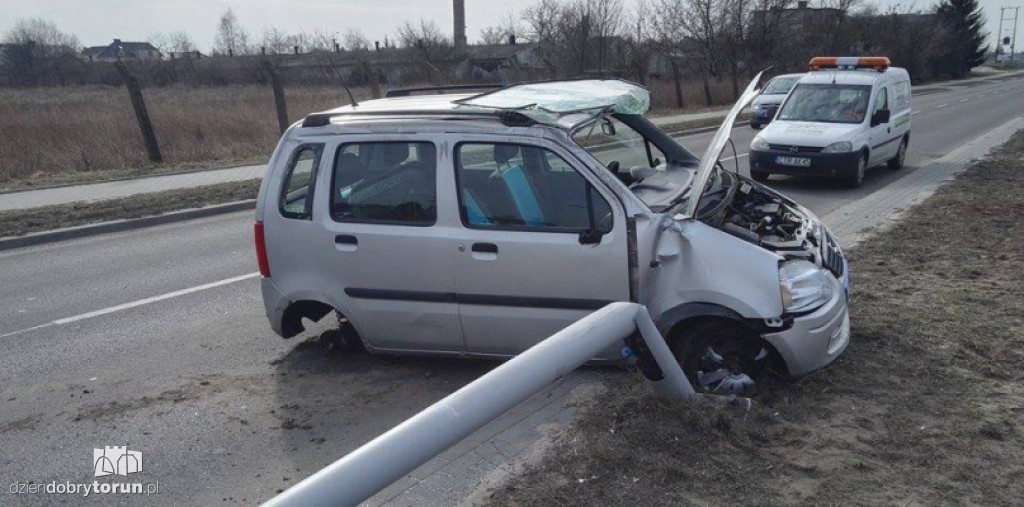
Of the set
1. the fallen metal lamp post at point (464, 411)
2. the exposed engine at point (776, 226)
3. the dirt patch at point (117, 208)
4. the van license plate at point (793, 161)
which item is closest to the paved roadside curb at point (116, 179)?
the dirt patch at point (117, 208)

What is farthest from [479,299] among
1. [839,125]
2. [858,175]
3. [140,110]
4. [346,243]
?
[140,110]

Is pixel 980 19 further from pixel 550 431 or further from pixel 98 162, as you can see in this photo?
pixel 550 431

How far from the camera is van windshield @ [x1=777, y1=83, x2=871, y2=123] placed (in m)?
14.2

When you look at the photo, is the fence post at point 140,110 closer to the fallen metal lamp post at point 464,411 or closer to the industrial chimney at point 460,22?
the fallen metal lamp post at point 464,411

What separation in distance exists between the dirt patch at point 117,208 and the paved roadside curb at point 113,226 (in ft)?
0.75

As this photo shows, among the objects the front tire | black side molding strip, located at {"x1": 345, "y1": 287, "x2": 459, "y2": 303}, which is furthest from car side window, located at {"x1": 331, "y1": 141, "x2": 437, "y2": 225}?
the front tire

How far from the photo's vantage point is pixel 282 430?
4965 millimetres

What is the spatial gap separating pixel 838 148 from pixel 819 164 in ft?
1.25

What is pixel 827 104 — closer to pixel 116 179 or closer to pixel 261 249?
pixel 261 249

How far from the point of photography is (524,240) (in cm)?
505

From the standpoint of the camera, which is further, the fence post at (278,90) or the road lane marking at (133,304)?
the fence post at (278,90)

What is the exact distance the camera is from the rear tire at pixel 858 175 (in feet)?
43.6

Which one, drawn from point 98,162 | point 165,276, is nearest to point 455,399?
point 165,276

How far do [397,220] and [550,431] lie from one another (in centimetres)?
176
